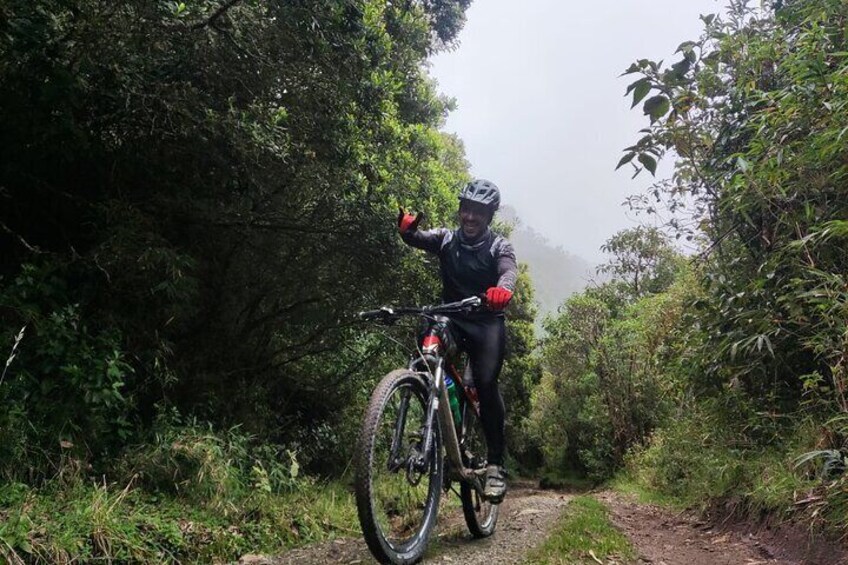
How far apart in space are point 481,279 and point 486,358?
563 millimetres

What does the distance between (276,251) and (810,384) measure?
508 centimetres

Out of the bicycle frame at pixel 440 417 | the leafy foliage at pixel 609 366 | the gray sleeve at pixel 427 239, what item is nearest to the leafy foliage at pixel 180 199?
the gray sleeve at pixel 427 239

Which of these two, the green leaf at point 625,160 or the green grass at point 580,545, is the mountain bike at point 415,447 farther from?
the green leaf at point 625,160

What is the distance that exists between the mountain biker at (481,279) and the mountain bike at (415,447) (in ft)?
0.51

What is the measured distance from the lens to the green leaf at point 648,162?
275 centimetres

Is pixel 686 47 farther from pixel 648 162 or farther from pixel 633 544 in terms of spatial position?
pixel 633 544

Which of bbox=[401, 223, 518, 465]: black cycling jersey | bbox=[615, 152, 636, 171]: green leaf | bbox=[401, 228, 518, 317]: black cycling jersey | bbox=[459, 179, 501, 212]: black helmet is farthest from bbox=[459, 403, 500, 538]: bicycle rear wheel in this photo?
bbox=[615, 152, 636, 171]: green leaf

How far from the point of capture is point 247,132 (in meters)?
4.75

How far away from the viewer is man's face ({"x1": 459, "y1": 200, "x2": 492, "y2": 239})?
422 centimetres

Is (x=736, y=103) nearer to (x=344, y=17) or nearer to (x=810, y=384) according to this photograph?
(x=810, y=384)

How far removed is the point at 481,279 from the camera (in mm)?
4188

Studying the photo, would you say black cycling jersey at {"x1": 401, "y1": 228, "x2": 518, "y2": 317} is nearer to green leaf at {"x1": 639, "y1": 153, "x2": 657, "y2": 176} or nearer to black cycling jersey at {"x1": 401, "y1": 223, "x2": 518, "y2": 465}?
black cycling jersey at {"x1": 401, "y1": 223, "x2": 518, "y2": 465}

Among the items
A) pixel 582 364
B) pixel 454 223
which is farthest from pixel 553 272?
pixel 454 223

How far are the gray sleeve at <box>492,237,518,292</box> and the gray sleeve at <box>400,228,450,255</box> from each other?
40 centimetres
